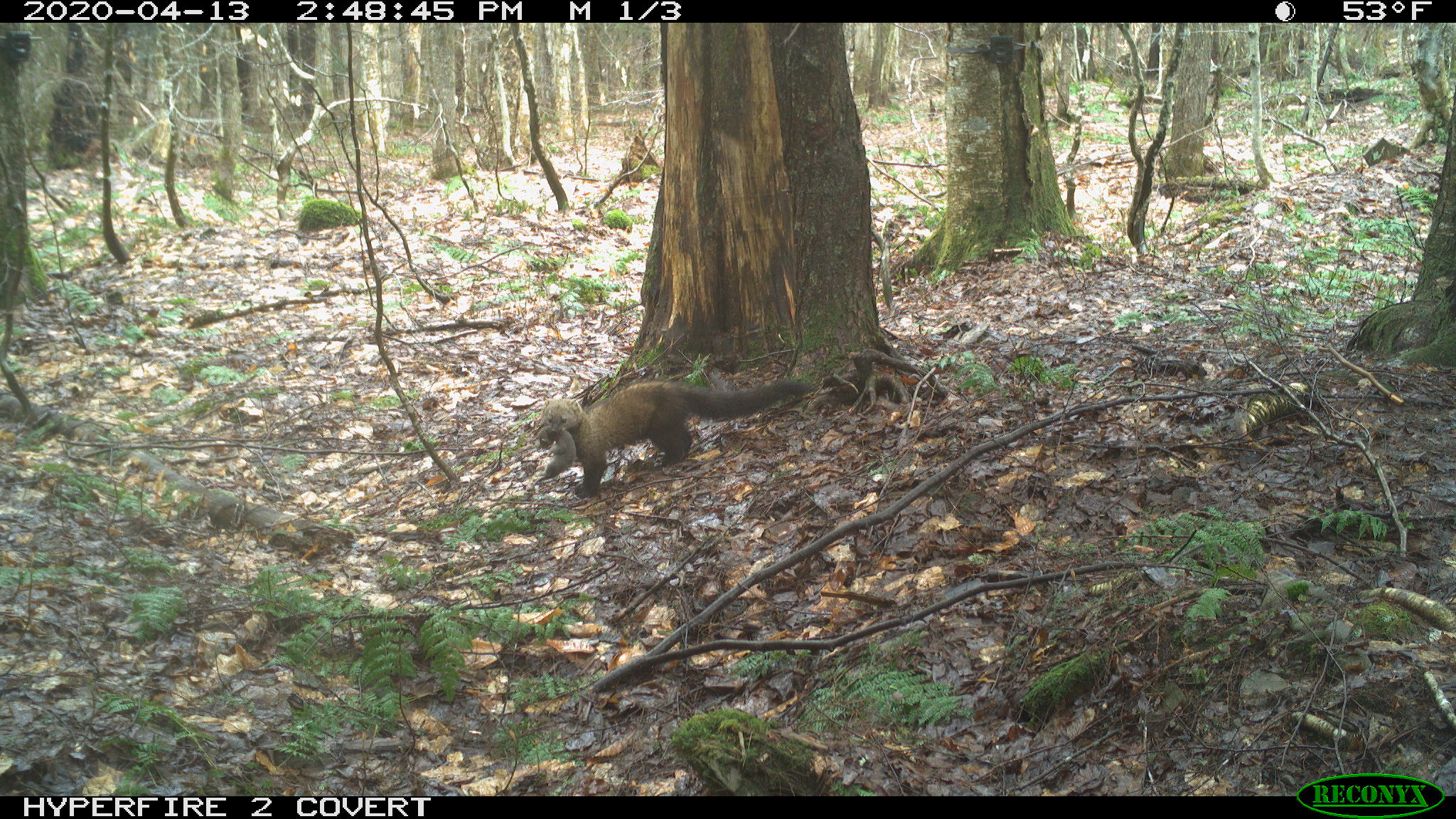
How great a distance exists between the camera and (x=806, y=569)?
4.85 m

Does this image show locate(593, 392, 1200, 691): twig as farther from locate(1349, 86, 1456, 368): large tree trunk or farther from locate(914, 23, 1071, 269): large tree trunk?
locate(914, 23, 1071, 269): large tree trunk

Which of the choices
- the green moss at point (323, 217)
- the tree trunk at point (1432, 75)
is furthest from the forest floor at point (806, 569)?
the tree trunk at point (1432, 75)

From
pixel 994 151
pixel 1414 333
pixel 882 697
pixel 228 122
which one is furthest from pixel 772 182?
pixel 228 122

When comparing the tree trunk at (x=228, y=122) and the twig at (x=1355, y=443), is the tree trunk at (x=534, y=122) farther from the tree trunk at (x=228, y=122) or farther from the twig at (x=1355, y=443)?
the twig at (x=1355, y=443)

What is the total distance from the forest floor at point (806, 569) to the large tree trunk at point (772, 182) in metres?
0.86

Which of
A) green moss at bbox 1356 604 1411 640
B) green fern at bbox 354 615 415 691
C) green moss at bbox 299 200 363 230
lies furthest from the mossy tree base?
green moss at bbox 299 200 363 230

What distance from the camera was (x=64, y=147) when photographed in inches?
719

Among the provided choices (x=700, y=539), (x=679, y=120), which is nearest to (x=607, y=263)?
(x=679, y=120)

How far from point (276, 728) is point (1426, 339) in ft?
23.5

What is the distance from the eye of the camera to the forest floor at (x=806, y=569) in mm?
3389
